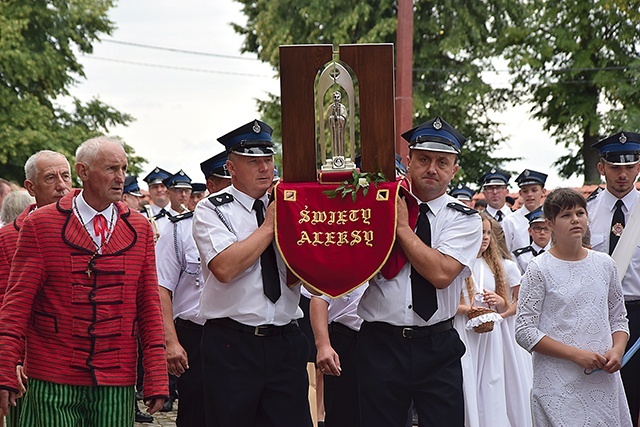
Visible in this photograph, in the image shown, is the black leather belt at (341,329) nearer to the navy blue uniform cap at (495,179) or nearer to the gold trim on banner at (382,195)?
A: the gold trim on banner at (382,195)

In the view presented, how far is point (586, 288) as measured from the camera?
6770 millimetres

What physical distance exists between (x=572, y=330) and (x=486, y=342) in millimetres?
2162

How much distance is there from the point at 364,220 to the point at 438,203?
592 millimetres

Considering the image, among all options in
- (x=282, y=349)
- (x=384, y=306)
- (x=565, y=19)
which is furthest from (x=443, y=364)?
(x=565, y=19)

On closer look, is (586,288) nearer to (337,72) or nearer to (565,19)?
(337,72)

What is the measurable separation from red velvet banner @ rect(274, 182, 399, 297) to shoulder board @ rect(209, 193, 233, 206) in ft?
1.59

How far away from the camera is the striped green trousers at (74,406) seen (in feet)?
18.6

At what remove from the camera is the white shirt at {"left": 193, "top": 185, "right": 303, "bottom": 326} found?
6.25 meters

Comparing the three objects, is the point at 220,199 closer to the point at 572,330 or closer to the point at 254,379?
the point at 254,379

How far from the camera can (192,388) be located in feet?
25.8

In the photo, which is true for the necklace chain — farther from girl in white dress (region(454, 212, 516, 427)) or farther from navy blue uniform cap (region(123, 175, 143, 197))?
navy blue uniform cap (region(123, 175, 143, 197))

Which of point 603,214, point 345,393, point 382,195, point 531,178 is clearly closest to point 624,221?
point 603,214

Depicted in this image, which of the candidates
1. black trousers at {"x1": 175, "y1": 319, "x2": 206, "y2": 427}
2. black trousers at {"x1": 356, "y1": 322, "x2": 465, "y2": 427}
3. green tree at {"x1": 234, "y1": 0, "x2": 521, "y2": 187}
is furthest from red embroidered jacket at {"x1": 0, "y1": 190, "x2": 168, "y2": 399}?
green tree at {"x1": 234, "y1": 0, "x2": 521, "y2": 187}

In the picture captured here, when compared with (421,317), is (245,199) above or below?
above
